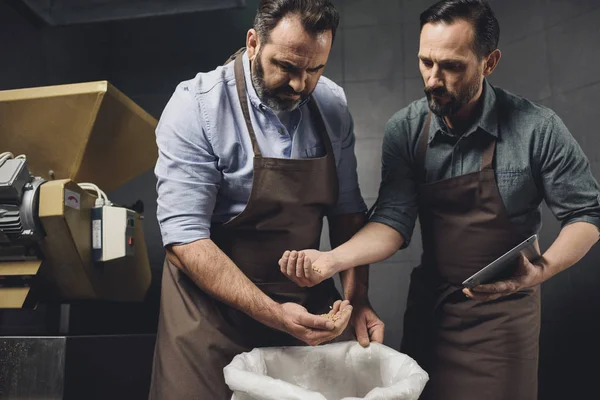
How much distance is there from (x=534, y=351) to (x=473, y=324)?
190mm

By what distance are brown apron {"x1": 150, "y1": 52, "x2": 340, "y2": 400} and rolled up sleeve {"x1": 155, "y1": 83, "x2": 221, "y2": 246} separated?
95mm

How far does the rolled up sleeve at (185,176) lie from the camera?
150 centimetres

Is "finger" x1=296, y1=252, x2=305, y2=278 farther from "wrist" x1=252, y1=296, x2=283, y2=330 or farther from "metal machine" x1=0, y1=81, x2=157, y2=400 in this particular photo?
"metal machine" x1=0, y1=81, x2=157, y2=400

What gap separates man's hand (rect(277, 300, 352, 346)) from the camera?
1347 millimetres

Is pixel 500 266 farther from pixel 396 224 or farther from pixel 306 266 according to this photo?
pixel 306 266

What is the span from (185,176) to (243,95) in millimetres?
272

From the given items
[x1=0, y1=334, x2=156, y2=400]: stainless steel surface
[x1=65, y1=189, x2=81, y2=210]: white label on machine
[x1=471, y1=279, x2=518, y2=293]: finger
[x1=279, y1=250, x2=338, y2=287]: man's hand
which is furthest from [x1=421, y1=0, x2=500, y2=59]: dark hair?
[x1=0, y1=334, x2=156, y2=400]: stainless steel surface

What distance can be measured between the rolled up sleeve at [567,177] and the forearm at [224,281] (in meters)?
0.91

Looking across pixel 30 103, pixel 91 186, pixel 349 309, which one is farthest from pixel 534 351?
pixel 30 103

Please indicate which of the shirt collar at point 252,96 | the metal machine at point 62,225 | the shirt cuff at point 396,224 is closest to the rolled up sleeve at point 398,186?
the shirt cuff at point 396,224

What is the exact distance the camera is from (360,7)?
325 cm

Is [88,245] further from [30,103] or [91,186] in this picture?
[30,103]

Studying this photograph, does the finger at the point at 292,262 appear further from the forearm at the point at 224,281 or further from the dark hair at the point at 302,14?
the dark hair at the point at 302,14

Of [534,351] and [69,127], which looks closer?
[534,351]
